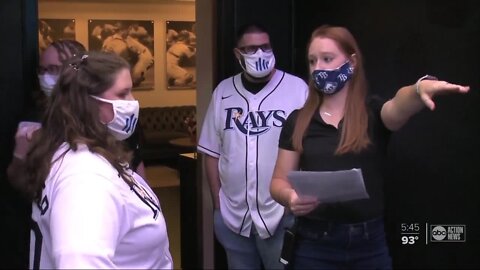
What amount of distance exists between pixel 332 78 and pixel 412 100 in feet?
1.01

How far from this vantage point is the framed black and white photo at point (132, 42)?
390 inches

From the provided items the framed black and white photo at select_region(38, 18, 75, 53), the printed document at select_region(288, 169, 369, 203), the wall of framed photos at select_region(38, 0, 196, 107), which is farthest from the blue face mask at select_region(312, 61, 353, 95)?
the wall of framed photos at select_region(38, 0, 196, 107)

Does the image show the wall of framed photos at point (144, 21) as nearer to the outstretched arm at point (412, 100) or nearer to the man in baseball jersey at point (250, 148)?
the man in baseball jersey at point (250, 148)

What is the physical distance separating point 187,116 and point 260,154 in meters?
7.34

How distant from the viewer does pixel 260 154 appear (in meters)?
3.11

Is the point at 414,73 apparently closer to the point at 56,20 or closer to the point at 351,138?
the point at 351,138

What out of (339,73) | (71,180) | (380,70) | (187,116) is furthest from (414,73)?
(187,116)

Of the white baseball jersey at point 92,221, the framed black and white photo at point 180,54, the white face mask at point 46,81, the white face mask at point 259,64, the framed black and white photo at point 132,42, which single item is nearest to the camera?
the white baseball jersey at point 92,221

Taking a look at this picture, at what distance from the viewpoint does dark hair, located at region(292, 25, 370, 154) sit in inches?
90.7

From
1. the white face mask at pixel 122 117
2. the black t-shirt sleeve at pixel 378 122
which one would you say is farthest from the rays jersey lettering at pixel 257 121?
the white face mask at pixel 122 117

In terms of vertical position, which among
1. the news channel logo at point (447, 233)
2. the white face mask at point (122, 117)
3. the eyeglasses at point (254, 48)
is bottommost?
the news channel logo at point (447, 233)

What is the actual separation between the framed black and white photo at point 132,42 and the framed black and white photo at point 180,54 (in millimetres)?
279

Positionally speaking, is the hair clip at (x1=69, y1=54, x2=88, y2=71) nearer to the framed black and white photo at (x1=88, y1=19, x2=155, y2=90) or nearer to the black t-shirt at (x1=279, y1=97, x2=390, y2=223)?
the black t-shirt at (x1=279, y1=97, x2=390, y2=223)

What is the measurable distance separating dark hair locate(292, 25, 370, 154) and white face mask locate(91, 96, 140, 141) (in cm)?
70
